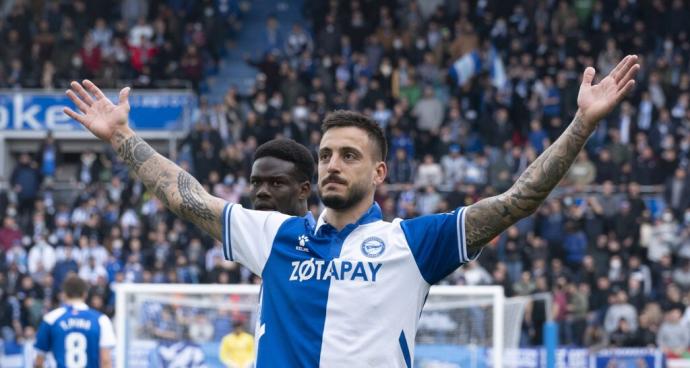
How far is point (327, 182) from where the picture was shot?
5176mm

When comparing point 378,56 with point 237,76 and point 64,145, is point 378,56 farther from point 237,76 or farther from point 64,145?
point 64,145

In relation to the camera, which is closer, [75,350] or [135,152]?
[135,152]

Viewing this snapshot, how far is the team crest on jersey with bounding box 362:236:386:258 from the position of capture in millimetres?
5164

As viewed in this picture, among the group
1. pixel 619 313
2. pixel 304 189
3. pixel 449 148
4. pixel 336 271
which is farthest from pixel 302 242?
pixel 449 148

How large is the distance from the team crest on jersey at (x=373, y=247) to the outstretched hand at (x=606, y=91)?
2.83 feet

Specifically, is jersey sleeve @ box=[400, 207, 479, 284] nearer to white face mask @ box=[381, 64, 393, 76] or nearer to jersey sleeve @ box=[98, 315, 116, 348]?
→ jersey sleeve @ box=[98, 315, 116, 348]

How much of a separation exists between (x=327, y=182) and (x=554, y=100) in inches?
823

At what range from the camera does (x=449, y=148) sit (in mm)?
24828

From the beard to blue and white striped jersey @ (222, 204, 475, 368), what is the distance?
0.29 ft

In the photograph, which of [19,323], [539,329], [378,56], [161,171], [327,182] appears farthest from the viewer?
[378,56]

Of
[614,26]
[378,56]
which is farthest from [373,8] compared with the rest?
[614,26]

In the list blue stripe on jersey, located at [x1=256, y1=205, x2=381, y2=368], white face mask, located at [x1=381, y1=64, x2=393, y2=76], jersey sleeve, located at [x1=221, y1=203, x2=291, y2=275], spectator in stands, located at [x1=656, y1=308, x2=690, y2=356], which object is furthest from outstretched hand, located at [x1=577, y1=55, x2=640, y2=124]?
white face mask, located at [x1=381, y1=64, x2=393, y2=76]

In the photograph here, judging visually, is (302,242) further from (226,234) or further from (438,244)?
(438,244)

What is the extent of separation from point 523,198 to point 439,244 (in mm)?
343
